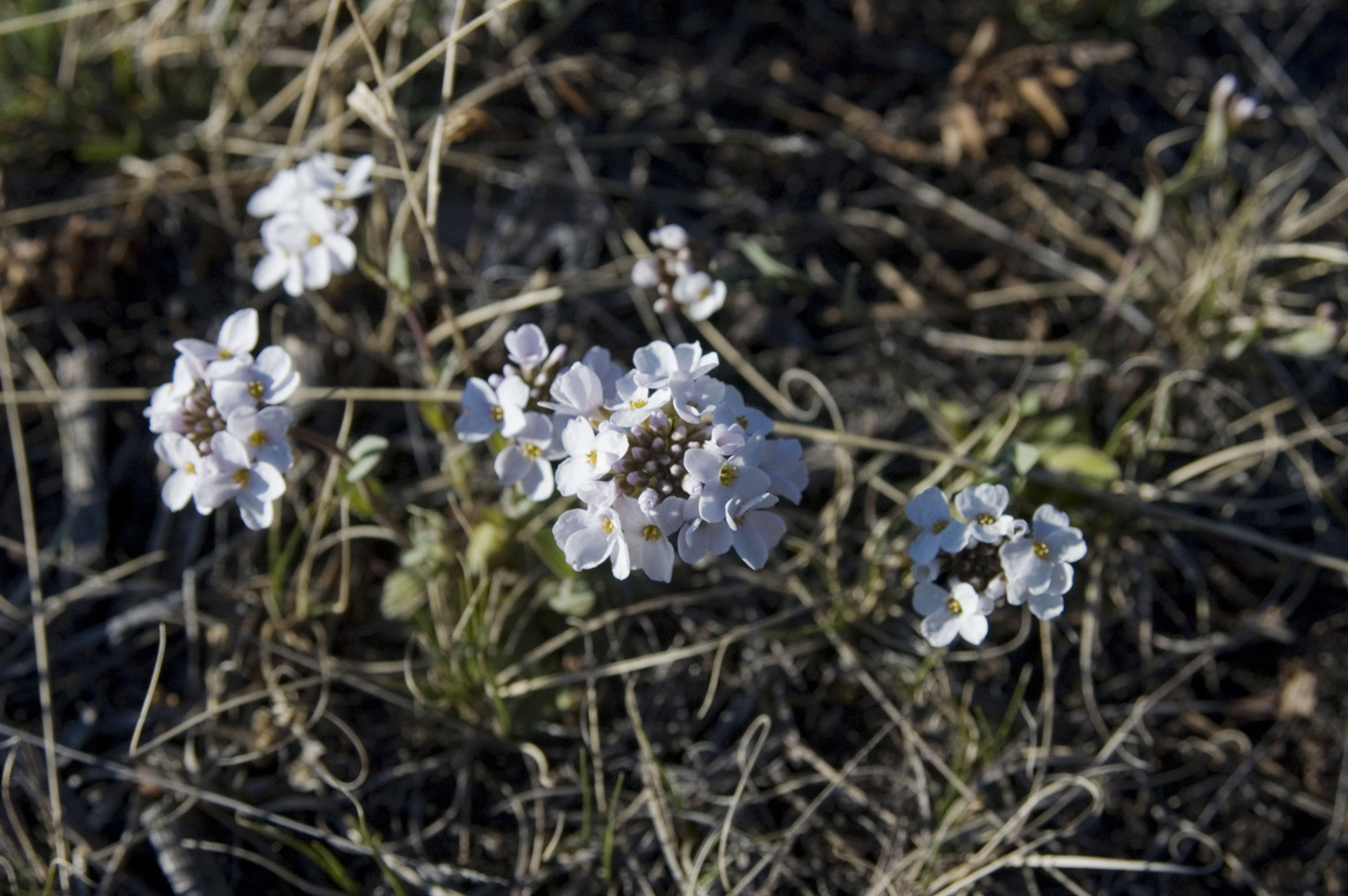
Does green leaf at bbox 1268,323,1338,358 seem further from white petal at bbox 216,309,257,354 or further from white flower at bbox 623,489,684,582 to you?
white petal at bbox 216,309,257,354

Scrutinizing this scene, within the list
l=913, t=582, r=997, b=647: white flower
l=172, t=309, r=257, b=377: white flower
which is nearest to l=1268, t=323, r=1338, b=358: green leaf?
l=913, t=582, r=997, b=647: white flower

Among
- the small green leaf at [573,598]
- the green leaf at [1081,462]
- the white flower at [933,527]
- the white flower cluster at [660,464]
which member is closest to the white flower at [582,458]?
the white flower cluster at [660,464]

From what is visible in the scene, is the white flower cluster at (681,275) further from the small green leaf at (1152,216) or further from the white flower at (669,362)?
the small green leaf at (1152,216)

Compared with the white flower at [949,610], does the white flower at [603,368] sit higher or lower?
higher

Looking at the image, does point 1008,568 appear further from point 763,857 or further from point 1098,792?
point 763,857

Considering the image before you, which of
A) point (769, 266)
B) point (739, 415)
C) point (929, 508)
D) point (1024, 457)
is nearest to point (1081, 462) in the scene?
point (1024, 457)

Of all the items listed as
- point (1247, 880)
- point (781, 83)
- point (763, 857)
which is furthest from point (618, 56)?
point (1247, 880)
